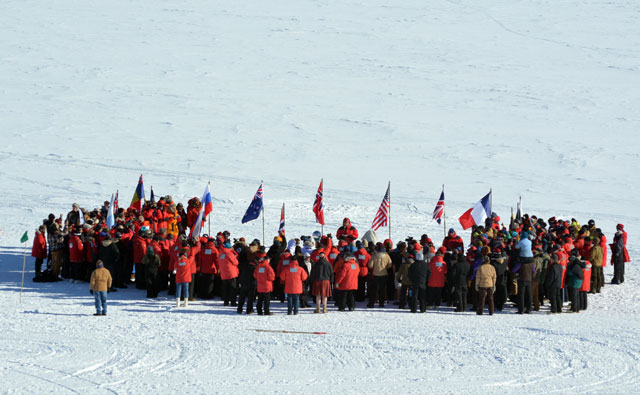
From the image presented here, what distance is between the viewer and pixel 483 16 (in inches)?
2159

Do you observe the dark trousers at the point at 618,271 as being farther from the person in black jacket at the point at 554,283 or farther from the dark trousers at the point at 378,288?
the dark trousers at the point at 378,288

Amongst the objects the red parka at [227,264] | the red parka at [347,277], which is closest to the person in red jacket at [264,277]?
the red parka at [227,264]

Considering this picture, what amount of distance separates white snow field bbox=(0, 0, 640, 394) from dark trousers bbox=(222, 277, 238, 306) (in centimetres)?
20

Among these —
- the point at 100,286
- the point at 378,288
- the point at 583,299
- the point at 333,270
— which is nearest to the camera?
the point at 100,286

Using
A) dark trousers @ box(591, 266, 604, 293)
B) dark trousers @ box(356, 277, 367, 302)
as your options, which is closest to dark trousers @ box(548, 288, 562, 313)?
dark trousers @ box(591, 266, 604, 293)

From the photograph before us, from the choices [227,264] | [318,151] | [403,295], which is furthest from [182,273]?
[318,151]

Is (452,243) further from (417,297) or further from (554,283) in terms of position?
(554,283)

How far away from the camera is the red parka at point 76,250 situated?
1588 cm

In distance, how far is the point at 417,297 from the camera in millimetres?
14500

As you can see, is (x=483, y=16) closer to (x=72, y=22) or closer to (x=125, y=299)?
(x=72, y=22)

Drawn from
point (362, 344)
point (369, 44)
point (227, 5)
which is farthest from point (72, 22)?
point (362, 344)

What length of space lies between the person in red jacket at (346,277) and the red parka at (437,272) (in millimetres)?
1176

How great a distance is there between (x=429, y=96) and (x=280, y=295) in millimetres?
26075

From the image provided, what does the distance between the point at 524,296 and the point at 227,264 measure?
15.5 ft
